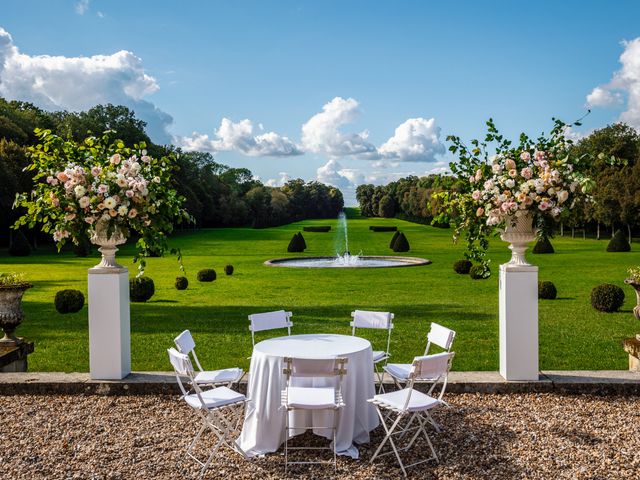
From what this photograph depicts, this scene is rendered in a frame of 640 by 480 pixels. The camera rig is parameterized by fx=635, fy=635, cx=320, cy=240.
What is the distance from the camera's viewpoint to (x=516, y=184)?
724 centimetres

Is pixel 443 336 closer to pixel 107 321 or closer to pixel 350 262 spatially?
pixel 107 321

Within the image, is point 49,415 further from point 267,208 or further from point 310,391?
point 267,208

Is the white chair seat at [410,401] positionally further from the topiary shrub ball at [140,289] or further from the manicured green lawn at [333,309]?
the topiary shrub ball at [140,289]

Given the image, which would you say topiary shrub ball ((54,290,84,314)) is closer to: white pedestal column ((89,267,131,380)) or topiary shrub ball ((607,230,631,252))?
white pedestal column ((89,267,131,380))

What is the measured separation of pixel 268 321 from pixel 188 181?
5873 cm

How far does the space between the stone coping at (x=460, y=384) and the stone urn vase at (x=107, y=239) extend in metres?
1.42

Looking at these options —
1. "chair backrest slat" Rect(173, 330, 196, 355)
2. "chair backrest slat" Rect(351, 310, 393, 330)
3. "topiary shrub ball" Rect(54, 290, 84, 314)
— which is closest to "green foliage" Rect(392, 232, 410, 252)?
"topiary shrub ball" Rect(54, 290, 84, 314)

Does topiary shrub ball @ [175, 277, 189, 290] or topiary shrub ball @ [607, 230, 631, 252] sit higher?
topiary shrub ball @ [607, 230, 631, 252]

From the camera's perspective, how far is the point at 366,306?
56.3ft

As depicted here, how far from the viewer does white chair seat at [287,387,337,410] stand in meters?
5.31

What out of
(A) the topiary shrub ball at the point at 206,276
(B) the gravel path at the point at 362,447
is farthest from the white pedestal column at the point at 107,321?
(A) the topiary shrub ball at the point at 206,276

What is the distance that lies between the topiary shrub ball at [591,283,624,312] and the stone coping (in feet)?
27.4

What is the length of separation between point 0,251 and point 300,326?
34.3 metres

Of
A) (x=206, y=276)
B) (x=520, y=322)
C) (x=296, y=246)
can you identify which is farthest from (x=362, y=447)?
(x=296, y=246)
